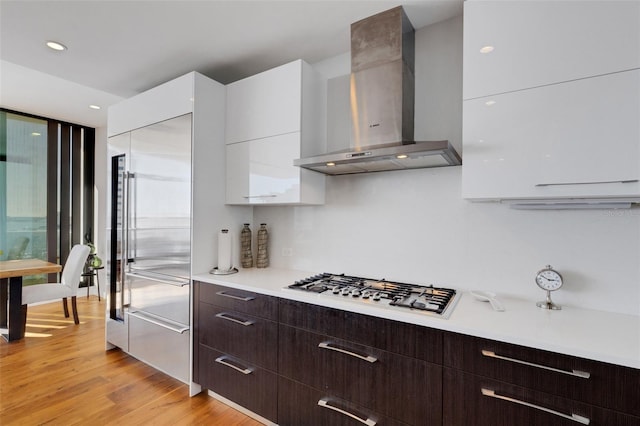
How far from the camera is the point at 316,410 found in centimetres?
167

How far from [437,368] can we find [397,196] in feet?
3.54

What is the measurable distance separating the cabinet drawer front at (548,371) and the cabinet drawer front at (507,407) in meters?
0.03

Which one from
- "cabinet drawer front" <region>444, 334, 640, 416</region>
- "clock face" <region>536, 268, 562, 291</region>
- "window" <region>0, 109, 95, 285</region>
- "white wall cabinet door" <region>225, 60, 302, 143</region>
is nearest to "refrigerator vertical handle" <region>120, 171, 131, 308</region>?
"white wall cabinet door" <region>225, 60, 302, 143</region>

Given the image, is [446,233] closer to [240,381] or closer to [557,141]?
[557,141]

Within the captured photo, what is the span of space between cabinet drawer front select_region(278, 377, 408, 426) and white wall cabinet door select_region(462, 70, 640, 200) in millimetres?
1201

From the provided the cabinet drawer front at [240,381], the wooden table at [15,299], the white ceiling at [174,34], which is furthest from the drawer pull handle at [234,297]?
the wooden table at [15,299]

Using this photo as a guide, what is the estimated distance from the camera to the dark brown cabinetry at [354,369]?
1.37m

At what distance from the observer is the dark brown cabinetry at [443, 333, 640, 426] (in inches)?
41.1

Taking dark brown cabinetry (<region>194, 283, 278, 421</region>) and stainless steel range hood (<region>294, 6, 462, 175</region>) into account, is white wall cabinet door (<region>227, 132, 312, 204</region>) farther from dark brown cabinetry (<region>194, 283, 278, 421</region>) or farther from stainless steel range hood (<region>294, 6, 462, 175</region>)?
dark brown cabinetry (<region>194, 283, 278, 421</region>)

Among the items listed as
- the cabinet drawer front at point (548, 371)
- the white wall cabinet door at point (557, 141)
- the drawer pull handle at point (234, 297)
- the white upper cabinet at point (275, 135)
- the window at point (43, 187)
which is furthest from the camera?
the window at point (43, 187)

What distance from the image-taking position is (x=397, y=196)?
2.08m

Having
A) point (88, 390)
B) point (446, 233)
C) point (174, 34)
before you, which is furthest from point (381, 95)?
point (88, 390)

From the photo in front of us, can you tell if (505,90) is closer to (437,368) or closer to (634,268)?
(634,268)

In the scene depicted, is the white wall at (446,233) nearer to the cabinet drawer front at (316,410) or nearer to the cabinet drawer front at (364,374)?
the cabinet drawer front at (364,374)
